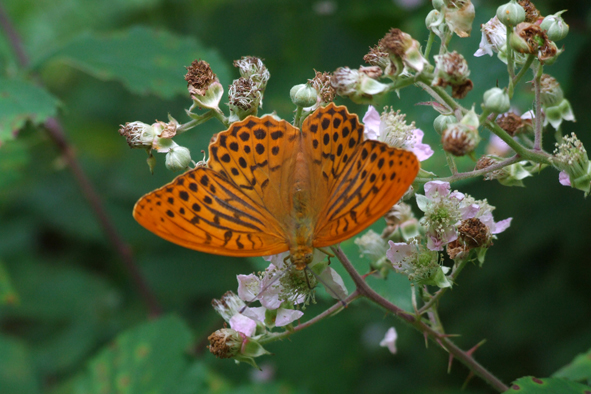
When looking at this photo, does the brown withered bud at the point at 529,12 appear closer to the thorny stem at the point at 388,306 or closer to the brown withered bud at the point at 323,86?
the brown withered bud at the point at 323,86

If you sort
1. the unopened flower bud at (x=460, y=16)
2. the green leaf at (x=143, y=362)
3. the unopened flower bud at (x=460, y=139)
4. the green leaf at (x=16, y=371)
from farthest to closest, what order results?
1. the green leaf at (x=16, y=371)
2. the green leaf at (x=143, y=362)
3. the unopened flower bud at (x=460, y=16)
4. the unopened flower bud at (x=460, y=139)

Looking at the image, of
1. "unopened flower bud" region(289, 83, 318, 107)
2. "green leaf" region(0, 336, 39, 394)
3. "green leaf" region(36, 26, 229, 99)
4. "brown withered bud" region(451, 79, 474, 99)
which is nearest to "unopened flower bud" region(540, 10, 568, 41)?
"brown withered bud" region(451, 79, 474, 99)

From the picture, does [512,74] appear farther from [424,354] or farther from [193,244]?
[424,354]

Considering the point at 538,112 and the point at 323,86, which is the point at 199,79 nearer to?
the point at 323,86

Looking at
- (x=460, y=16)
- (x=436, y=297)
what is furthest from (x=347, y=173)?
(x=460, y=16)

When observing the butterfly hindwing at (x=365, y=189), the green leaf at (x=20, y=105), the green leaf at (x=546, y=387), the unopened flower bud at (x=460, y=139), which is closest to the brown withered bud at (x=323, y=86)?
the butterfly hindwing at (x=365, y=189)

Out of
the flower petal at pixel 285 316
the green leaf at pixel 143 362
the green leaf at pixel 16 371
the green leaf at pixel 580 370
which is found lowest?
the green leaf at pixel 16 371

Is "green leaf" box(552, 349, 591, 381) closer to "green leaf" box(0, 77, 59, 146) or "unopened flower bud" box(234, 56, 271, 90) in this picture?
"unopened flower bud" box(234, 56, 271, 90)

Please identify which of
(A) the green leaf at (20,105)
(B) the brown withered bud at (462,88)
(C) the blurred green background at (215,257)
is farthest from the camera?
(C) the blurred green background at (215,257)

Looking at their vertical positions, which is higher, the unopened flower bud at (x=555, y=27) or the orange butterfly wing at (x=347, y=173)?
Answer: the unopened flower bud at (x=555, y=27)
